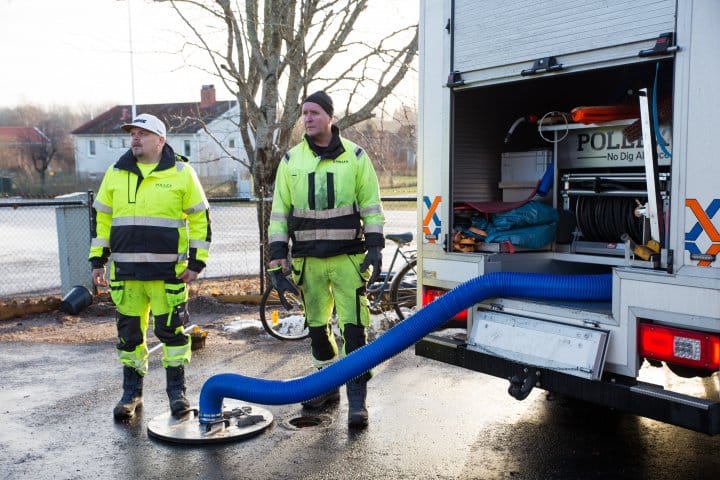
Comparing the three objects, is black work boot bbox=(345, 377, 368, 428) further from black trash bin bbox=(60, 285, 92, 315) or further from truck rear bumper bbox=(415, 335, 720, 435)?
black trash bin bbox=(60, 285, 92, 315)

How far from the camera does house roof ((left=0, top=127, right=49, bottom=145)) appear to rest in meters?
75.2

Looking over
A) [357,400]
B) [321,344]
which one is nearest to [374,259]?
[321,344]

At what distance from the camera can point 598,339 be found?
398 centimetres

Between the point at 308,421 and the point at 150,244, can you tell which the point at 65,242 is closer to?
the point at 150,244

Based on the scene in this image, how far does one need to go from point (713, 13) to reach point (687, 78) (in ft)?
0.99

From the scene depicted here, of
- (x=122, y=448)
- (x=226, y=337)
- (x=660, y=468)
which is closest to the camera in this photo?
(x=660, y=468)

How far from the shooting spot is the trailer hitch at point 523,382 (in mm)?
4184

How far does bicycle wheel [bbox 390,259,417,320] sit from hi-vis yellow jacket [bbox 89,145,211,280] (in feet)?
11.3

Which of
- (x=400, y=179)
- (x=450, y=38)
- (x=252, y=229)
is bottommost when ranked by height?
(x=252, y=229)

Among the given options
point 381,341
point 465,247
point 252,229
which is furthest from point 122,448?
point 252,229

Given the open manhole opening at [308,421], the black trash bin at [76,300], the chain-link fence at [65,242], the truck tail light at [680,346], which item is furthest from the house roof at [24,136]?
the truck tail light at [680,346]

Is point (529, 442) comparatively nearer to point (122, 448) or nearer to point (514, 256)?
point (514, 256)

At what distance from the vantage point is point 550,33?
4.29 meters

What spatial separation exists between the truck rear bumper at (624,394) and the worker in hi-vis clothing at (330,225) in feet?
2.81
